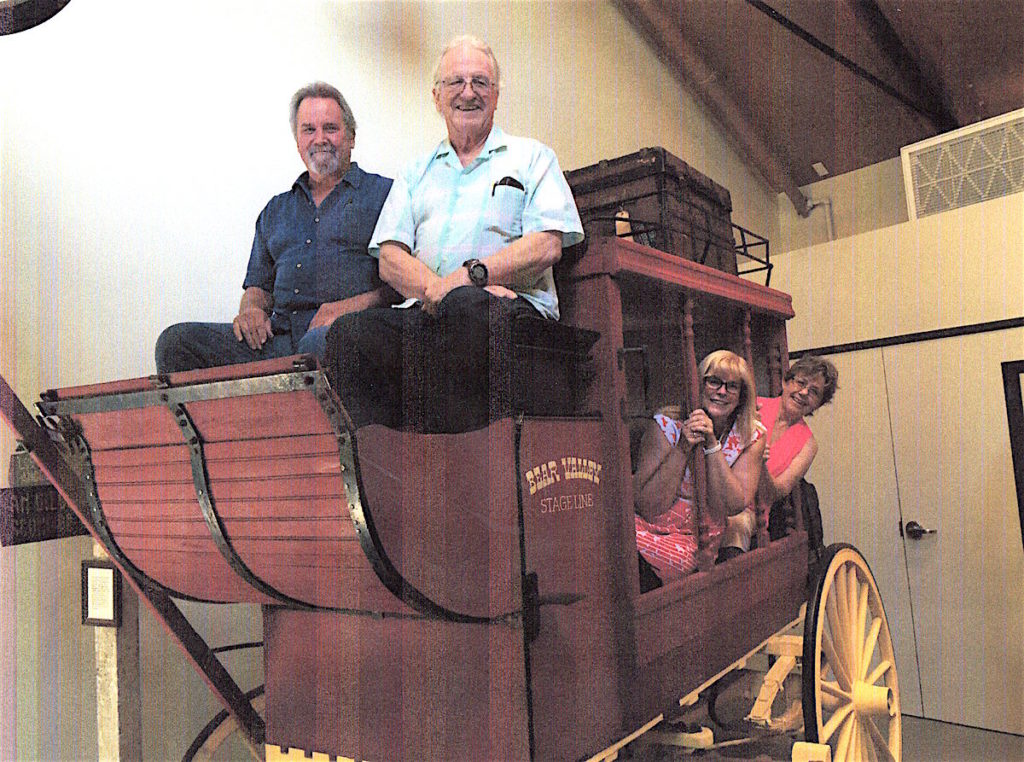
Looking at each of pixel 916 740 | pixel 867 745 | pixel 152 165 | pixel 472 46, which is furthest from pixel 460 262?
pixel 916 740

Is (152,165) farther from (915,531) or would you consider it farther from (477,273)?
(915,531)

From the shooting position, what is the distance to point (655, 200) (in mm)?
1591

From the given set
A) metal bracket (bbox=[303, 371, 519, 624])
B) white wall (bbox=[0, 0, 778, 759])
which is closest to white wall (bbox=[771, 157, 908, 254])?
white wall (bbox=[0, 0, 778, 759])

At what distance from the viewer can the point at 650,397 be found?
144 cm

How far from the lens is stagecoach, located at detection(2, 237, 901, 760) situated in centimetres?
92

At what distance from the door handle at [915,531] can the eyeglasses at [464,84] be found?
7.93ft

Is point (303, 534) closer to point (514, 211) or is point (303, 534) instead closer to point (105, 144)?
point (514, 211)

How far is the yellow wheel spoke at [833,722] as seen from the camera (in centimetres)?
156

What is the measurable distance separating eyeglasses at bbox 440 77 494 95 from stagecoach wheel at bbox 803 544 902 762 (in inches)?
47.5

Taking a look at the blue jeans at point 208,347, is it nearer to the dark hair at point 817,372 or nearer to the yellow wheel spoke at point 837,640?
the dark hair at point 817,372

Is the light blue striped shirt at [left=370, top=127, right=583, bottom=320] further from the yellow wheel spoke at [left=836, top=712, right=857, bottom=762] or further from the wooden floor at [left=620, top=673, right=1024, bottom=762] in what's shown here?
the wooden floor at [left=620, top=673, right=1024, bottom=762]

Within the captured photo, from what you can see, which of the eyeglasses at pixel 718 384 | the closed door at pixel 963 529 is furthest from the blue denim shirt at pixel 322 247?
the closed door at pixel 963 529

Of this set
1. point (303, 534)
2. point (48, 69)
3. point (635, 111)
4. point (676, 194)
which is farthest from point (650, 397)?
point (48, 69)

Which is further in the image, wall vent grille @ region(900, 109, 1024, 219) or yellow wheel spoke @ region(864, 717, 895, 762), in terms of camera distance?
wall vent grille @ region(900, 109, 1024, 219)
